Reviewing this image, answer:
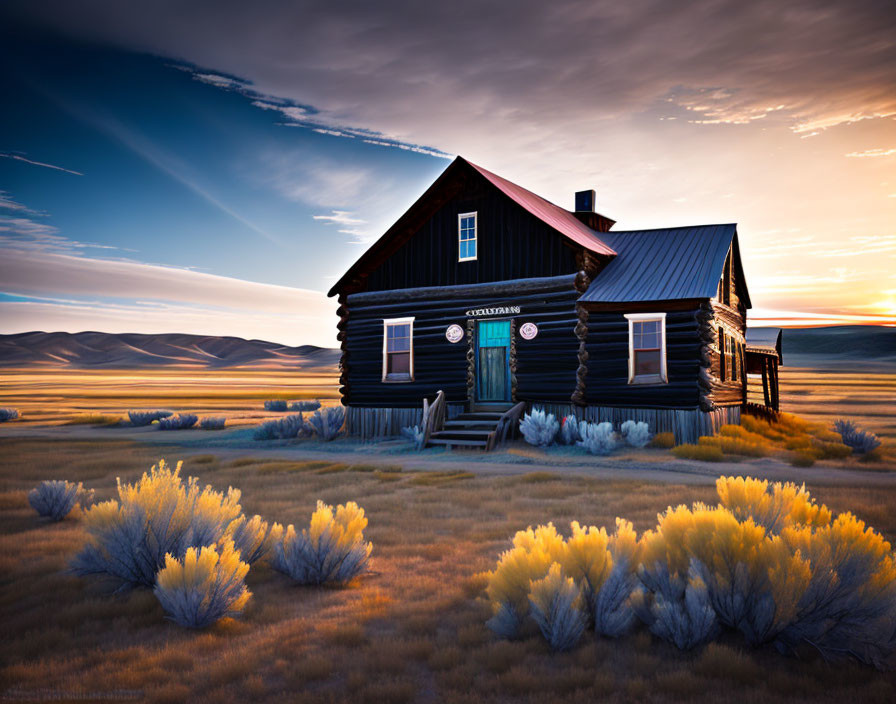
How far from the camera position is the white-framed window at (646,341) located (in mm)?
16766

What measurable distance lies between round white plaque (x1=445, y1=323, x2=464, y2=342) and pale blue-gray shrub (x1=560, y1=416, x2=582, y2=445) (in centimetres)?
444

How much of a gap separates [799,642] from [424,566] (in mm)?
3405

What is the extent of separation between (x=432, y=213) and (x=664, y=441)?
9949mm

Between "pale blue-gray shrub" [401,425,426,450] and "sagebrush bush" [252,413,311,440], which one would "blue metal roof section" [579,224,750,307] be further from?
"sagebrush bush" [252,413,311,440]

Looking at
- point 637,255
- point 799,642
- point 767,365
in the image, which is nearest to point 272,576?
point 799,642

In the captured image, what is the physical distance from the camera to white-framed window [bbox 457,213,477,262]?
749 inches

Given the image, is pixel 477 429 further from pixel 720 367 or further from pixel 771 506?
pixel 771 506

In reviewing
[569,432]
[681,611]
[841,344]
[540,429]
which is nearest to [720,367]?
[569,432]

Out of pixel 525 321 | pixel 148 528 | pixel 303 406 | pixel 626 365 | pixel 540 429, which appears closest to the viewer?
pixel 148 528

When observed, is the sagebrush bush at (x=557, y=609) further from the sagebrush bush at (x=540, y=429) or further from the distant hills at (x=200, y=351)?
the distant hills at (x=200, y=351)

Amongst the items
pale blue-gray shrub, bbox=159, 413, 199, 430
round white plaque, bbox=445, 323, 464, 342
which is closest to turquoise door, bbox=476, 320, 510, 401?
round white plaque, bbox=445, 323, 464, 342

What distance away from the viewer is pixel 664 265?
18.7 meters

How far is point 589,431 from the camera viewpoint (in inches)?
618

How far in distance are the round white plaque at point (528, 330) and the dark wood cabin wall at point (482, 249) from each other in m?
1.48
